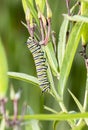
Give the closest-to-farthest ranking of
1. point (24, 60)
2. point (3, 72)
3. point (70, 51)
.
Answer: point (3, 72) < point (70, 51) < point (24, 60)

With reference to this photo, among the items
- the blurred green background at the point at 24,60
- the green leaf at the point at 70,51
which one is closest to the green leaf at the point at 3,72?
the green leaf at the point at 70,51

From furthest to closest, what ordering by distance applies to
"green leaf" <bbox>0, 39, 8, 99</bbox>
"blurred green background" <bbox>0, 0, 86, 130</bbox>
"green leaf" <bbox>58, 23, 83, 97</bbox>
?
"blurred green background" <bbox>0, 0, 86, 130</bbox>
"green leaf" <bbox>58, 23, 83, 97</bbox>
"green leaf" <bbox>0, 39, 8, 99</bbox>

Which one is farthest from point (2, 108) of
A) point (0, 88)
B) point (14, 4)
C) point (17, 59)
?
point (14, 4)

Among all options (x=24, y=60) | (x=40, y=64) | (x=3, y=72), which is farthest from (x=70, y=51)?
(x=24, y=60)

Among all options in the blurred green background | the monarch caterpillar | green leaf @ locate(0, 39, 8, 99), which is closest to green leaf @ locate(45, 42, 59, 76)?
the monarch caterpillar

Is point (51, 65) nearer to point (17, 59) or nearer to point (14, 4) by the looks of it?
point (17, 59)

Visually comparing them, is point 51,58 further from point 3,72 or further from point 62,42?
point 3,72

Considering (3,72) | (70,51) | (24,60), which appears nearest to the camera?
(3,72)

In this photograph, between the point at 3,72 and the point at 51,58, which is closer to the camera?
the point at 3,72

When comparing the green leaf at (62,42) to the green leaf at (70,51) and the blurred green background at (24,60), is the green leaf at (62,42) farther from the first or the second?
the blurred green background at (24,60)

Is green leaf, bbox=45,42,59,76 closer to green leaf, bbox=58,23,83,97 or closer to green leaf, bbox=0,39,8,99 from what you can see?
green leaf, bbox=58,23,83,97
